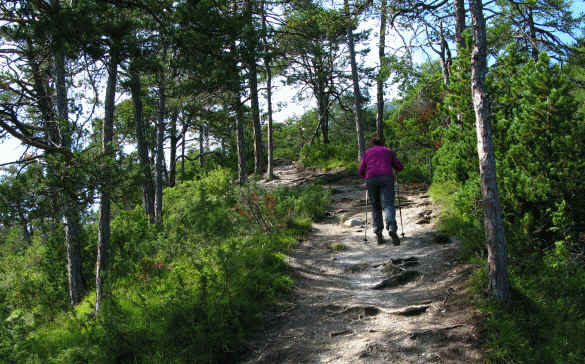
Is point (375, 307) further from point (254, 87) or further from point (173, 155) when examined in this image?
point (173, 155)

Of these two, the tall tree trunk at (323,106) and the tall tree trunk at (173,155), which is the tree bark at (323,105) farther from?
the tall tree trunk at (173,155)

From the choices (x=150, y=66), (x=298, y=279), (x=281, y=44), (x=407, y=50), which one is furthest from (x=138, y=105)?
(x=298, y=279)

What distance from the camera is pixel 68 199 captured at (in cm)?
487

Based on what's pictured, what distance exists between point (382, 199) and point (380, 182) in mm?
328

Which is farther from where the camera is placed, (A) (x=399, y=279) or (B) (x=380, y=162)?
(B) (x=380, y=162)

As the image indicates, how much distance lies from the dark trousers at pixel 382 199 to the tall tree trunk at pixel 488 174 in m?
2.96

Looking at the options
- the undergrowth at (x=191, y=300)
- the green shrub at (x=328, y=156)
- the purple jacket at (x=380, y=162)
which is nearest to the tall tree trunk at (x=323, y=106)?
the green shrub at (x=328, y=156)

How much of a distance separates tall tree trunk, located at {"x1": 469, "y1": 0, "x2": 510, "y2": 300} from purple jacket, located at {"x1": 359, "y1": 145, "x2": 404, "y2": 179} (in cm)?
310

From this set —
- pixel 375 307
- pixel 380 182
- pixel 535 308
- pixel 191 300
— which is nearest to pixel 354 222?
pixel 380 182

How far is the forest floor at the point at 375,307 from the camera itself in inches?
143

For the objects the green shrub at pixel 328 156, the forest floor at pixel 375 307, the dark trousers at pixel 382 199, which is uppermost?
the green shrub at pixel 328 156

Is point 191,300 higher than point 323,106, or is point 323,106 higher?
point 323,106

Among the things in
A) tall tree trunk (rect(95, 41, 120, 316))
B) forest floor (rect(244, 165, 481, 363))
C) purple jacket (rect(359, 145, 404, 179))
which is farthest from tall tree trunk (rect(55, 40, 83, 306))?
purple jacket (rect(359, 145, 404, 179))

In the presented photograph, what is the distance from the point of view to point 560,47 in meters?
6.16
